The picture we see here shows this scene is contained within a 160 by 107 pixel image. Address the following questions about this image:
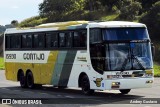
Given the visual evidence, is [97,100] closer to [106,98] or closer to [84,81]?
[106,98]

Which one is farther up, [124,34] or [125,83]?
[124,34]

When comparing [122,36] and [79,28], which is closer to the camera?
[122,36]

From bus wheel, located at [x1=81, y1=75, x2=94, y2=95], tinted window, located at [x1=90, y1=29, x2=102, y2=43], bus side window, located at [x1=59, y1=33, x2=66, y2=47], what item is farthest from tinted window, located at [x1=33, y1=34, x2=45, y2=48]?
tinted window, located at [x1=90, y1=29, x2=102, y2=43]

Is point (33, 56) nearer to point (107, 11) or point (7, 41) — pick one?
point (7, 41)

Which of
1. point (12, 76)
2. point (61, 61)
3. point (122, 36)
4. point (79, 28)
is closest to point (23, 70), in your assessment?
point (12, 76)

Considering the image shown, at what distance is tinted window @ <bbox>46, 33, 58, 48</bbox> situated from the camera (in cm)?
2352

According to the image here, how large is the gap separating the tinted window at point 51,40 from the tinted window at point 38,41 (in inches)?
19.9

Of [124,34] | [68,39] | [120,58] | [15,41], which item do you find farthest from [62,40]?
[15,41]

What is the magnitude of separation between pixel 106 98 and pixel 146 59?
2237 mm

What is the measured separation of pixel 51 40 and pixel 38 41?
1.45 meters

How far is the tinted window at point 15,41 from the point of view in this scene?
27.3 meters

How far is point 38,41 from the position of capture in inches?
991

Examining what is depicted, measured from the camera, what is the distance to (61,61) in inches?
903

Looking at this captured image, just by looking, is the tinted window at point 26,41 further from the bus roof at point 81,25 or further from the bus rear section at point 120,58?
the bus rear section at point 120,58
